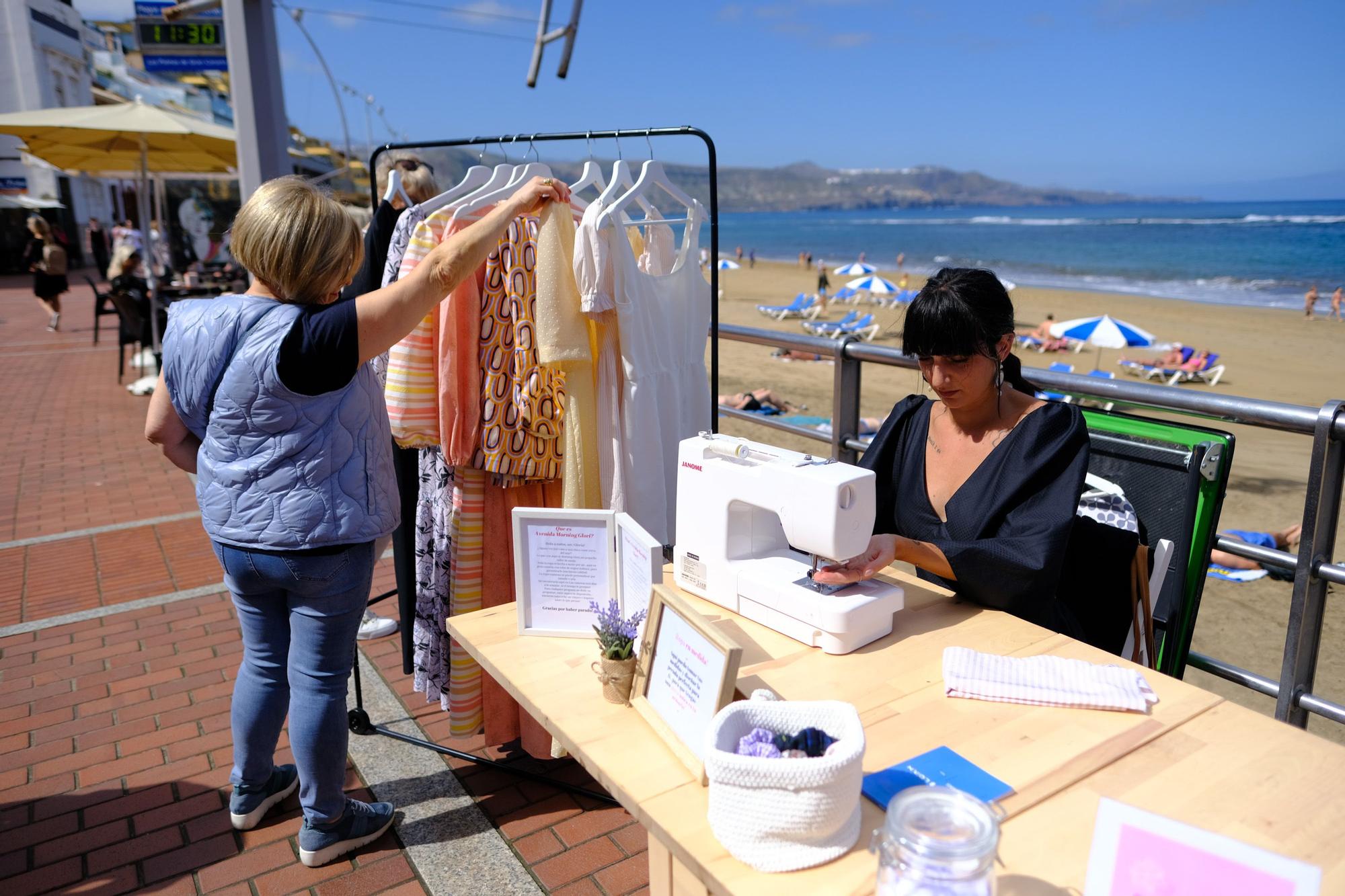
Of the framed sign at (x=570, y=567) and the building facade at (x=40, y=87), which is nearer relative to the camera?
the framed sign at (x=570, y=567)

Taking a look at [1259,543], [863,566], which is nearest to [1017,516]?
[863,566]

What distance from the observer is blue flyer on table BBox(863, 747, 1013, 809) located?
126 cm

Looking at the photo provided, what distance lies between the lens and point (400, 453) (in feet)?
9.12

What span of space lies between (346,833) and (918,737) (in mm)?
1738

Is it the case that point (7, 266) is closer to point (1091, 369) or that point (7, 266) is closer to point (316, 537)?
point (1091, 369)

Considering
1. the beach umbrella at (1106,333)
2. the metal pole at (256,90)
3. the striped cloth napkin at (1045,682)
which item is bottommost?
the beach umbrella at (1106,333)

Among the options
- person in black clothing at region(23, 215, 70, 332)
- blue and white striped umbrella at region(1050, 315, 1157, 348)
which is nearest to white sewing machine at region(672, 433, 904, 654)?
blue and white striped umbrella at region(1050, 315, 1157, 348)

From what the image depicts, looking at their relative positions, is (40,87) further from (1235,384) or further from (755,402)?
(1235,384)

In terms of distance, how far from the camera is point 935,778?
1.30m

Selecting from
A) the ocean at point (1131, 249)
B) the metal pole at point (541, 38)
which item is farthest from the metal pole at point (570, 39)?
the ocean at point (1131, 249)

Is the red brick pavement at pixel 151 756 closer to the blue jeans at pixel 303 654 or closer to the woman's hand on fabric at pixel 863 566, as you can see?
the blue jeans at pixel 303 654

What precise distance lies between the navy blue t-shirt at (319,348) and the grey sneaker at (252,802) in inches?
48.1

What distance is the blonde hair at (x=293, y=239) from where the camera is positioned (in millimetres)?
1918

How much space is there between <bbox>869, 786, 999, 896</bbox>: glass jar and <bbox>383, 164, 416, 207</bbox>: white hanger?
97.9 inches
